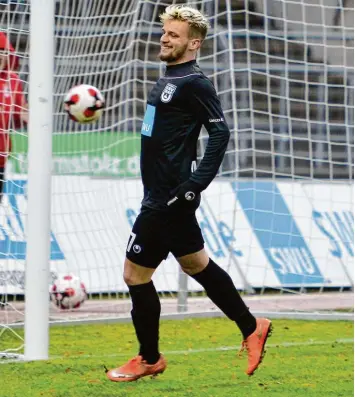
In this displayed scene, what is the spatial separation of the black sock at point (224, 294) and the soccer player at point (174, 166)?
11mm

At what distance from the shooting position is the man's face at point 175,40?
5531 mm

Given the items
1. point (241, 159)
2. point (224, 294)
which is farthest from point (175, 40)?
point (241, 159)

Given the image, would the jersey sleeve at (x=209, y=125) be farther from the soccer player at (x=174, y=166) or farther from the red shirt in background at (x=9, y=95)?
the red shirt in background at (x=9, y=95)

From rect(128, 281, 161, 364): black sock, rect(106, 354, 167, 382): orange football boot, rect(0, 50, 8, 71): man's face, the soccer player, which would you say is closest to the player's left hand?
the soccer player

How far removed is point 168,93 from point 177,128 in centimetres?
17

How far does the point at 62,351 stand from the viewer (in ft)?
23.0

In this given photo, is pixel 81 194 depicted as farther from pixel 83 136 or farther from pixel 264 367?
pixel 264 367

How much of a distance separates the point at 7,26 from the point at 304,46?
345cm

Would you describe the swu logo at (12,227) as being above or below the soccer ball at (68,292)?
above

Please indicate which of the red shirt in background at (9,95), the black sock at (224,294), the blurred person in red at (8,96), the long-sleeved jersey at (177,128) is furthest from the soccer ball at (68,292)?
the long-sleeved jersey at (177,128)

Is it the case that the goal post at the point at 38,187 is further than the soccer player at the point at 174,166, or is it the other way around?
the goal post at the point at 38,187

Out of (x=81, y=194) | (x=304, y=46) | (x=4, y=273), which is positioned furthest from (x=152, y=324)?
(x=304, y=46)

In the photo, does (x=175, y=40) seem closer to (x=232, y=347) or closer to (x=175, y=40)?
(x=175, y=40)

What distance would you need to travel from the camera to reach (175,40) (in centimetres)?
553
